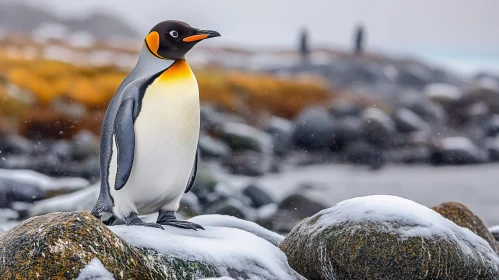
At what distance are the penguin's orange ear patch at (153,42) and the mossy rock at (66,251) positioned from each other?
1.07 metres

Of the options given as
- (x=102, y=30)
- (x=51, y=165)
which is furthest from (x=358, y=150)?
(x=102, y=30)

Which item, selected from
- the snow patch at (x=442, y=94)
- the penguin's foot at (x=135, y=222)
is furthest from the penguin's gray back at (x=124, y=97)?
the snow patch at (x=442, y=94)

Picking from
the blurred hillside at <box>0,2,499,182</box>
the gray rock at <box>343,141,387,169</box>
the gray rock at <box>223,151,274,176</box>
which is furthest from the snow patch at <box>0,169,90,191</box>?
the gray rock at <box>343,141,387,169</box>

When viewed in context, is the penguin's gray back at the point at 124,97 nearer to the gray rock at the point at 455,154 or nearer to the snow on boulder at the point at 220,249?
the snow on boulder at the point at 220,249

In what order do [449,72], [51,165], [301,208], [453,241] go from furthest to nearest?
[449,72] < [51,165] < [301,208] < [453,241]

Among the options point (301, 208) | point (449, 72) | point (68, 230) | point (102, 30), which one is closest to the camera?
point (68, 230)

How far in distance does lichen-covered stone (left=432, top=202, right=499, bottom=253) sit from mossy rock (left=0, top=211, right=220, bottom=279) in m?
2.18

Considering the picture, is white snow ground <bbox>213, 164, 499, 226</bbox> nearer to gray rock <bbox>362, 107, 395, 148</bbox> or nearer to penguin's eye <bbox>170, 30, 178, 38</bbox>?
gray rock <bbox>362, 107, 395, 148</bbox>

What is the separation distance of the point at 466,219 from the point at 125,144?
2.35 meters

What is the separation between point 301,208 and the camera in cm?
809

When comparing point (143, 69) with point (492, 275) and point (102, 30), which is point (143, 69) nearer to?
point (492, 275)

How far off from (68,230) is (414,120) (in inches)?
609

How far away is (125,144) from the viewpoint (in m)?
3.63

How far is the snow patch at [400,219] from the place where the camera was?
3641 mm
